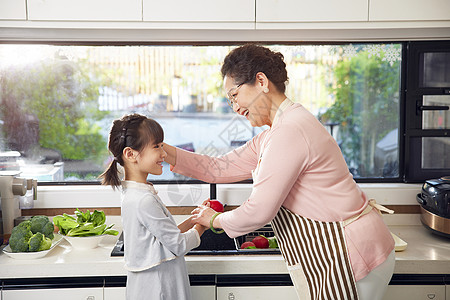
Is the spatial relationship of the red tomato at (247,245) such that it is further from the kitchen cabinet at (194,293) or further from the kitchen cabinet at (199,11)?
the kitchen cabinet at (199,11)

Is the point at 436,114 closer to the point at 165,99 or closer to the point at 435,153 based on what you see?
the point at 435,153

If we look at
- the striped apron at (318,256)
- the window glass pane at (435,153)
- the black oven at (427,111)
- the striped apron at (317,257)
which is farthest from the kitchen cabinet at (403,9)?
the striped apron at (317,257)

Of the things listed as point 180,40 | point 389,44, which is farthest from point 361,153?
point 180,40

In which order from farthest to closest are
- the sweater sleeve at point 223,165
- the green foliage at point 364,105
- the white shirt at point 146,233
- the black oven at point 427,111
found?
the green foliage at point 364,105 → the black oven at point 427,111 → the sweater sleeve at point 223,165 → the white shirt at point 146,233

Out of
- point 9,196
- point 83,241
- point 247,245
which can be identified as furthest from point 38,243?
point 247,245

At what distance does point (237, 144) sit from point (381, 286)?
1242 mm

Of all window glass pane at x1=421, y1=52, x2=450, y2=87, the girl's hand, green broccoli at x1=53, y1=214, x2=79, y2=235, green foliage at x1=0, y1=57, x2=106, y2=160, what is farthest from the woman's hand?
window glass pane at x1=421, y1=52, x2=450, y2=87

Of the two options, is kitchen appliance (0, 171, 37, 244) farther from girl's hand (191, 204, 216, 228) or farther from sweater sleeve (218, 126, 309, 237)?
sweater sleeve (218, 126, 309, 237)

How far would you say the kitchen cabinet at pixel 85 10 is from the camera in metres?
2.05

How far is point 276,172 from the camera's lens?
1468 mm

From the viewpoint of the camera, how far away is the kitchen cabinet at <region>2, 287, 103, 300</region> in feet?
6.22

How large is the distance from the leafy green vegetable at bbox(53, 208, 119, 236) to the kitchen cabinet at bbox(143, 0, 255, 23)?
2.83ft

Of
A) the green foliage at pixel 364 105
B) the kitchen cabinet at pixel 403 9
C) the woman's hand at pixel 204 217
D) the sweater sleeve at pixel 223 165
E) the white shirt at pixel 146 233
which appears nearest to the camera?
the white shirt at pixel 146 233

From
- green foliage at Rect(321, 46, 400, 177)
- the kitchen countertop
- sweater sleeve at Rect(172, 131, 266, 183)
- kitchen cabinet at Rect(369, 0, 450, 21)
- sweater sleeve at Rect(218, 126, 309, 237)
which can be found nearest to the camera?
sweater sleeve at Rect(218, 126, 309, 237)
